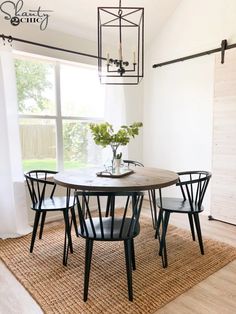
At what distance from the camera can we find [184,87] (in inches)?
143

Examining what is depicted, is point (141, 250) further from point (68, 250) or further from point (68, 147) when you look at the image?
point (68, 147)

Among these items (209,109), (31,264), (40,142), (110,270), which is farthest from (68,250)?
(209,109)

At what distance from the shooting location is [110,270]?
214 centimetres

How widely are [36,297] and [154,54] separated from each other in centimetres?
357

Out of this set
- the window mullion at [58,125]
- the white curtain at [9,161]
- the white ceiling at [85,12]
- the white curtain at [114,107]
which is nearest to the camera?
the white curtain at [9,161]

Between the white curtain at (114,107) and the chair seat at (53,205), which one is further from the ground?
the white curtain at (114,107)

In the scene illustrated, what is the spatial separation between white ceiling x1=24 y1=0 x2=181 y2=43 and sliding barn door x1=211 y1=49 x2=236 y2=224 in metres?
1.08

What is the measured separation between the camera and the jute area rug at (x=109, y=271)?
1737mm

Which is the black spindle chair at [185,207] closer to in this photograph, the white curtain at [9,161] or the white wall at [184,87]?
the white wall at [184,87]

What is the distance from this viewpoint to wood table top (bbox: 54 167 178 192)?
6.19 ft

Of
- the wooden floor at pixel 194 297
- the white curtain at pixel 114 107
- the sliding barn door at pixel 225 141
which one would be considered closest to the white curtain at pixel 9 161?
the wooden floor at pixel 194 297

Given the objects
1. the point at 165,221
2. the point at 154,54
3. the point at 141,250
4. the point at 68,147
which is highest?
the point at 154,54

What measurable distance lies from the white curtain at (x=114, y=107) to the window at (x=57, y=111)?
0.14m

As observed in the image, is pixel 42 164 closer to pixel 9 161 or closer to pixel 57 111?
pixel 9 161
